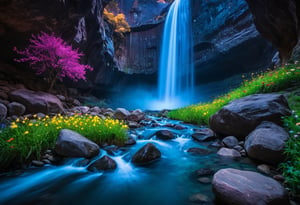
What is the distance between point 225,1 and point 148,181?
19.3 meters

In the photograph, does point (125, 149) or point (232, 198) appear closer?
point (232, 198)

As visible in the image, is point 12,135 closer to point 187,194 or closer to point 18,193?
point 18,193

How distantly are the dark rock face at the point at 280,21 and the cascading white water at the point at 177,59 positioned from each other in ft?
37.2

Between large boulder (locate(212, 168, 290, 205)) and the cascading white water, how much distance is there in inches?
796

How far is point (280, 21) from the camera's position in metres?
7.59

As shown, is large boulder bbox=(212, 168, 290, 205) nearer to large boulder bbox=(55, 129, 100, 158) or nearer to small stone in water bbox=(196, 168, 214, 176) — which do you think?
small stone in water bbox=(196, 168, 214, 176)

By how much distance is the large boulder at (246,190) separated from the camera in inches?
56.2

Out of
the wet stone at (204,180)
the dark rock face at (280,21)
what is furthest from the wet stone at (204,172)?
the dark rock face at (280,21)

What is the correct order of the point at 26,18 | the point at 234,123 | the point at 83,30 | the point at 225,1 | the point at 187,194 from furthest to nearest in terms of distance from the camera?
the point at 225,1 → the point at 83,30 → the point at 26,18 → the point at 234,123 → the point at 187,194

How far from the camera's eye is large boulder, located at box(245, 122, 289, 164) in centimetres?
226

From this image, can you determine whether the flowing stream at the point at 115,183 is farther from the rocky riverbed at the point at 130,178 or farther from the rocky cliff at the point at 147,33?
the rocky cliff at the point at 147,33

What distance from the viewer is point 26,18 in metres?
7.37

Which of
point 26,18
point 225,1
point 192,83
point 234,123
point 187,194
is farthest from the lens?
point 192,83

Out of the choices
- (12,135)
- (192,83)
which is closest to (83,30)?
(12,135)
